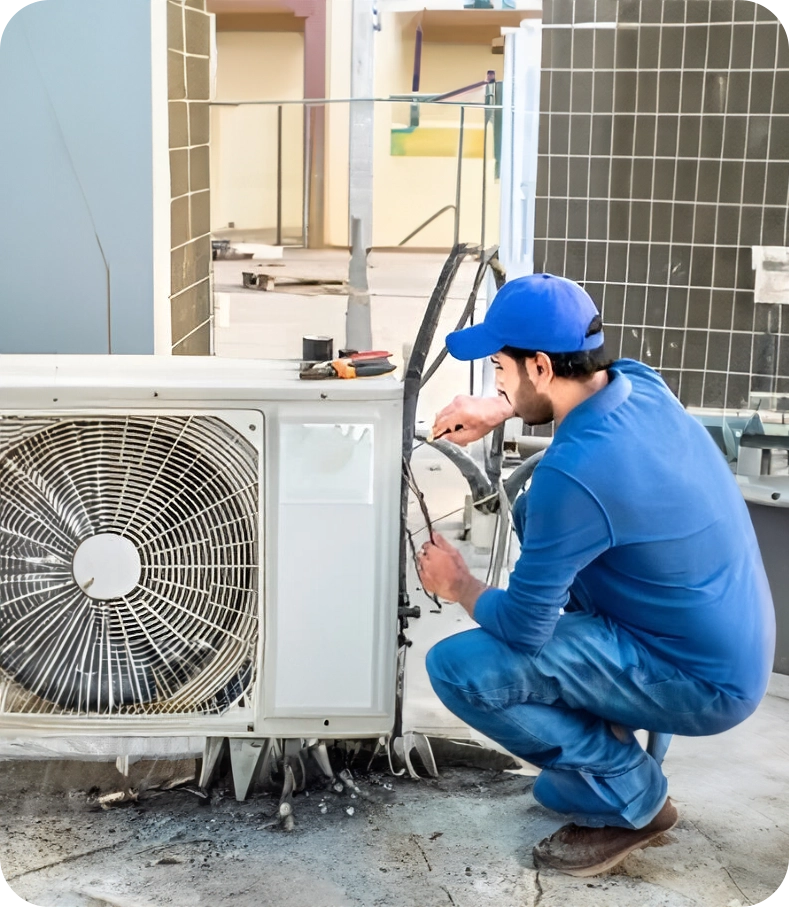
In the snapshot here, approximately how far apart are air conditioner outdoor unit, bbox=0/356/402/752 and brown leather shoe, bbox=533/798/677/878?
1.04 feet

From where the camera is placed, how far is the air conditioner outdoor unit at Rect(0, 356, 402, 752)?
1.72 m

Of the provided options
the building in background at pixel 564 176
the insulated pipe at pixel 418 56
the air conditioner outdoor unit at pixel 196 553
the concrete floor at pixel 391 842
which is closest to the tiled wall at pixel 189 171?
the building in background at pixel 564 176

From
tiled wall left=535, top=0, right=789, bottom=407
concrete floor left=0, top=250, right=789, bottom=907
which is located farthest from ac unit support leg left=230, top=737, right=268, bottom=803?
tiled wall left=535, top=0, right=789, bottom=407

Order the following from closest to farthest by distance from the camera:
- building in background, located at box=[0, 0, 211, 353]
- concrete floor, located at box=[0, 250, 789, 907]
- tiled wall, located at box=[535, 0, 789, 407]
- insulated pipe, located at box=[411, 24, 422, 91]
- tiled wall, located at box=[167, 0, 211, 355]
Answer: concrete floor, located at box=[0, 250, 789, 907], building in background, located at box=[0, 0, 211, 353], tiled wall, located at box=[167, 0, 211, 355], tiled wall, located at box=[535, 0, 789, 407], insulated pipe, located at box=[411, 24, 422, 91]

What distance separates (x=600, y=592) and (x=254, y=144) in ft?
26.2

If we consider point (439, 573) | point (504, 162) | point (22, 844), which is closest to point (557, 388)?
point (439, 573)

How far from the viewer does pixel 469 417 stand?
1881mm

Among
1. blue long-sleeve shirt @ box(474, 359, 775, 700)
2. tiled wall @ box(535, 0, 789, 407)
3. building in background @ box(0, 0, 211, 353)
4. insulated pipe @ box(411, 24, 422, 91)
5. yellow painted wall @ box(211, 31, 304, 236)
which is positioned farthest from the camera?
yellow painted wall @ box(211, 31, 304, 236)

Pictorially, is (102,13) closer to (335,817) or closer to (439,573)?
(439,573)

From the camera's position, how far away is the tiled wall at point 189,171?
2.33m

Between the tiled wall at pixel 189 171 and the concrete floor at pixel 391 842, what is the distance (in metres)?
0.98

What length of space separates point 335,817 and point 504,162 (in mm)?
3106

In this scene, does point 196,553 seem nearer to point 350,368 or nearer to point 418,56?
point 350,368

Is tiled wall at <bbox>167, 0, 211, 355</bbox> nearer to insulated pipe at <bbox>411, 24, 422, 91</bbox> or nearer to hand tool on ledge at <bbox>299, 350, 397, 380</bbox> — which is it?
hand tool on ledge at <bbox>299, 350, 397, 380</bbox>
